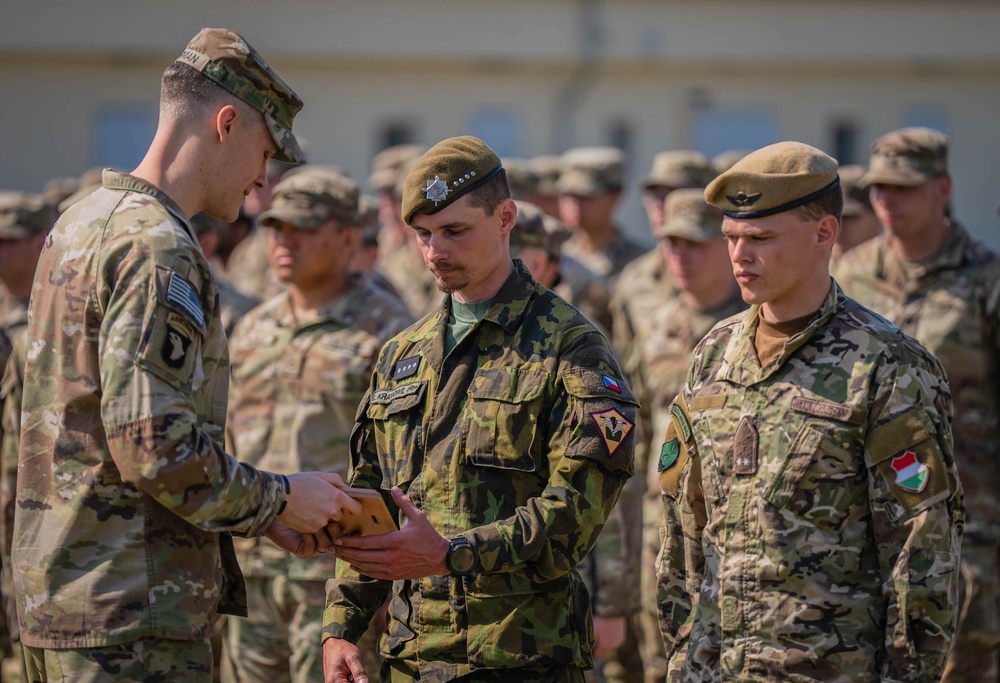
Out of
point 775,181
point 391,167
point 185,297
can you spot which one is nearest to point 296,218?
point 185,297

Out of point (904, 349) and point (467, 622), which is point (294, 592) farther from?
point (904, 349)

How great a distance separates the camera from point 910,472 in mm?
4203

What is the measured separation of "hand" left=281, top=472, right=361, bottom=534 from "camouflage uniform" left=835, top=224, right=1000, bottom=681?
143 inches

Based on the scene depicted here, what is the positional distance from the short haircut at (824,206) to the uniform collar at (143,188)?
179cm

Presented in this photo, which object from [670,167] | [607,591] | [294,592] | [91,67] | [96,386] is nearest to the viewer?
[96,386]

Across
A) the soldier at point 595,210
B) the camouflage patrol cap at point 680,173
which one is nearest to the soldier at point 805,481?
the camouflage patrol cap at point 680,173

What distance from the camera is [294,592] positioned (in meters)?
6.75

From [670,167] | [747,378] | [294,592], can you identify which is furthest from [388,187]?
[747,378]

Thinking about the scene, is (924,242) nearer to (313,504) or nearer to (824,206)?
(824,206)

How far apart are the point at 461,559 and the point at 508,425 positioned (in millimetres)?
429

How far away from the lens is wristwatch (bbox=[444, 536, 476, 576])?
166 inches

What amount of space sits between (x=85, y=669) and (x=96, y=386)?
777 millimetres

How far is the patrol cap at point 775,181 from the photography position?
448cm

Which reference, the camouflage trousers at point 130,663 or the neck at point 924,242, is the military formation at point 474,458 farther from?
the neck at point 924,242
